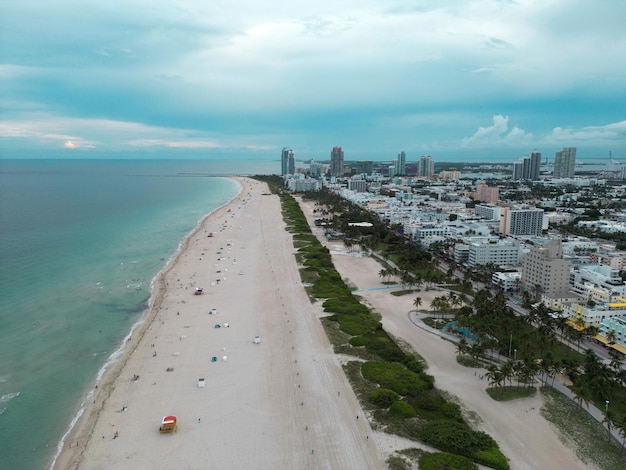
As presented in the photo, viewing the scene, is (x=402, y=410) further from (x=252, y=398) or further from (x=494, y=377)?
(x=252, y=398)

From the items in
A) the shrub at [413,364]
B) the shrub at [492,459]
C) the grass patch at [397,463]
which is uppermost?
the shrub at [413,364]

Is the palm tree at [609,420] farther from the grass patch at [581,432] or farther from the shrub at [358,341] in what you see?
the shrub at [358,341]

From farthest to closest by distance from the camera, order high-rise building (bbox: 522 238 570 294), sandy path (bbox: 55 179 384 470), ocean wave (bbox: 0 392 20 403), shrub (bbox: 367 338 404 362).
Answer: high-rise building (bbox: 522 238 570 294) < shrub (bbox: 367 338 404 362) < ocean wave (bbox: 0 392 20 403) < sandy path (bbox: 55 179 384 470)

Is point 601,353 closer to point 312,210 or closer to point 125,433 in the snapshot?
point 125,433

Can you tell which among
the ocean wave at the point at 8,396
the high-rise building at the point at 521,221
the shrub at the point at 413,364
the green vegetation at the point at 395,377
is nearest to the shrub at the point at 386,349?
the green vegetation at the point at 395,377

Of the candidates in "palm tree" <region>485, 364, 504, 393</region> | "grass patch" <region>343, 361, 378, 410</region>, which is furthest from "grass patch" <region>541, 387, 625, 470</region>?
"grass patch" <region>343, 361, 378, 410</region>

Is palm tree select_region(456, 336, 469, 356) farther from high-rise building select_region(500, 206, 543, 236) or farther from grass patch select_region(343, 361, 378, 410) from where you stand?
high-rise building select_region(500, 206, 543, 236)

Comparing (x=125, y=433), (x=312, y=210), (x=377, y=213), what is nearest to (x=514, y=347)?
(x=125, y=433)
